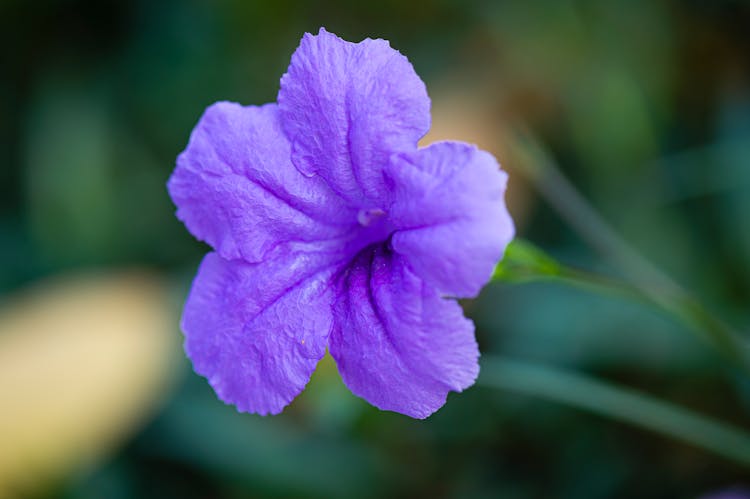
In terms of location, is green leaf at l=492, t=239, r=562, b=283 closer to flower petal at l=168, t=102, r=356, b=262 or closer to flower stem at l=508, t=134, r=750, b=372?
flower stem at l=508, t=134, r=750, b=372

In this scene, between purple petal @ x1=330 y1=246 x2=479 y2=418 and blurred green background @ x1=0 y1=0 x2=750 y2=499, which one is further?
blurred green background @ x1=0 y1=0 x2=750 y2=499

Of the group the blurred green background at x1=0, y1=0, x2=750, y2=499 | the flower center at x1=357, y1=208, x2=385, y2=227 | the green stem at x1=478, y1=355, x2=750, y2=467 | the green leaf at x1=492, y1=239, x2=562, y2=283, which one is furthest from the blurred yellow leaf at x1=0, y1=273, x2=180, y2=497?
the green leaf at x1=492, y1=239, x2=562, y2=283

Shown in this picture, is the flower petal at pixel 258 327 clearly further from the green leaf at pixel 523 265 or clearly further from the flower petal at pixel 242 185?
the green leaf at pixel 523 265

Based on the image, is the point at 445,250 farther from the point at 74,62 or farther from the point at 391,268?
the point at 74,62

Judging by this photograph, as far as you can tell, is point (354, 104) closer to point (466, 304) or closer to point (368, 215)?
point (368, 215)

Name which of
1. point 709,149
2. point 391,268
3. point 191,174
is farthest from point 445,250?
point 709,149

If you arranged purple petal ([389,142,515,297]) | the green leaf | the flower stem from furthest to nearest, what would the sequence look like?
1. the flower stem
2. the green leaf
3. purple petal ([389,142,515,297])

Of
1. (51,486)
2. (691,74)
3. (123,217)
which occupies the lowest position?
(51,486)
